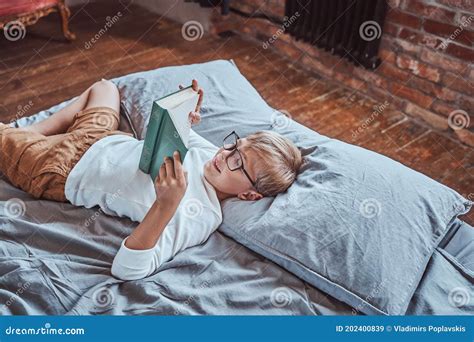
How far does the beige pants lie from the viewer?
122 centimetres

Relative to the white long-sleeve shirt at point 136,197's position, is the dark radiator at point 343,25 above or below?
above

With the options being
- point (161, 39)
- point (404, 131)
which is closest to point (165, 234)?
point (404, 131)

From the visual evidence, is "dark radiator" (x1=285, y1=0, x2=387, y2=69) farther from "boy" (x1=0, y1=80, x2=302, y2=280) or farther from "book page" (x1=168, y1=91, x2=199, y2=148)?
"book page" (x1=168, y1=91, x2=199, y2=148)

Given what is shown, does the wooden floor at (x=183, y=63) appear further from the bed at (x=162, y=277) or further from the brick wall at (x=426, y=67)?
the bed at (x=162, y=277)

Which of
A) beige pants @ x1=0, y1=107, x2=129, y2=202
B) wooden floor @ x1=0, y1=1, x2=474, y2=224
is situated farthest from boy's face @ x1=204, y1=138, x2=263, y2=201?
wooden floor @ x1=0, y1=1, x2=474, y2=224

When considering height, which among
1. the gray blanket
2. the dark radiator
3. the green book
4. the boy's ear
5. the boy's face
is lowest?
the gray blanket

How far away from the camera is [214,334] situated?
2.57 ft

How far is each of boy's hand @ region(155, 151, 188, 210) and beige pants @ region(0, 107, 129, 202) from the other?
36 centimetres

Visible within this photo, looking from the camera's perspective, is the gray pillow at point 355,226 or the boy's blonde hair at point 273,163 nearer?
the gray pillow at point 355,226

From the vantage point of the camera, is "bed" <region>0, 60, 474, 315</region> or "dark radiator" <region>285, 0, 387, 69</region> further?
"dark radiator" <region>285, 0, 387, 69</region>

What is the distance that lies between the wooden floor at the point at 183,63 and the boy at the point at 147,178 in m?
0.76

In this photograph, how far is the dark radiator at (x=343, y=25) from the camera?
204 cm

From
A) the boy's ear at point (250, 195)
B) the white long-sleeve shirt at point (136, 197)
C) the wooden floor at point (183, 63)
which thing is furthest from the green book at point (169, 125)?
the wooden floor at point (183, 63)

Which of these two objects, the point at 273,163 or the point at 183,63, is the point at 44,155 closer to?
the point at 273,163
